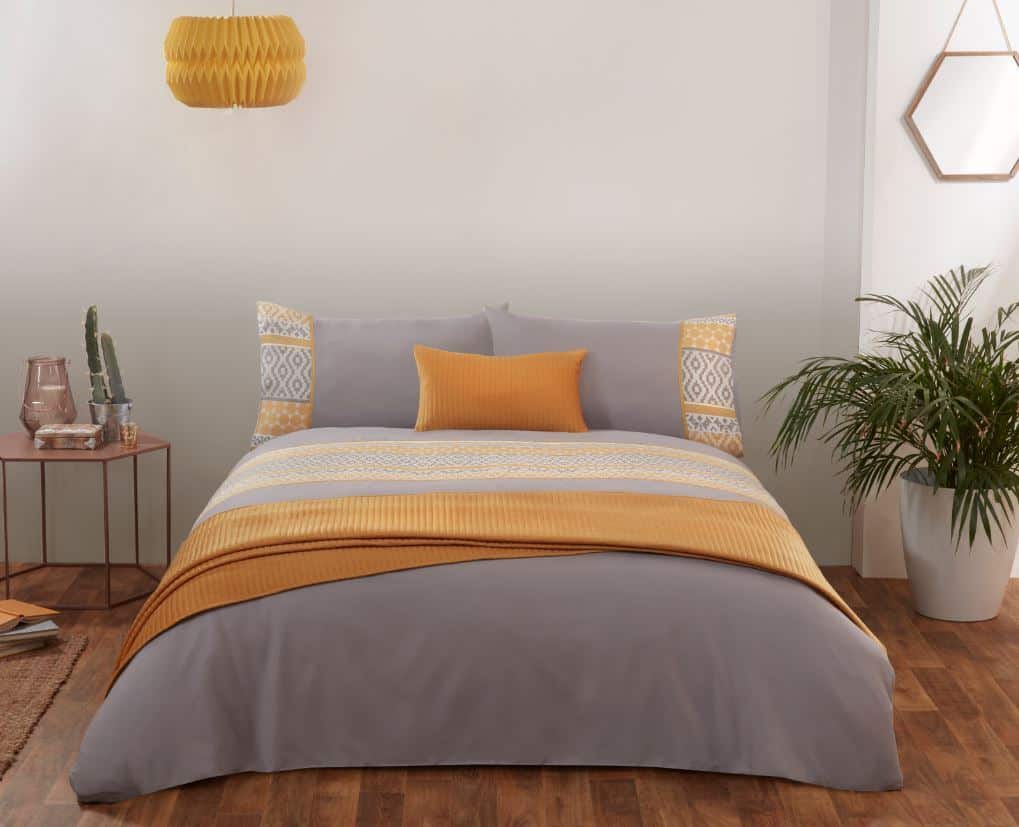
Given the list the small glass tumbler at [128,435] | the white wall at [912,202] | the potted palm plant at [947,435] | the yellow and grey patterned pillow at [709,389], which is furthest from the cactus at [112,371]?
the white wall at [912,202]

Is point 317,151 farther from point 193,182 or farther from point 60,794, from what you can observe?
point 60,794

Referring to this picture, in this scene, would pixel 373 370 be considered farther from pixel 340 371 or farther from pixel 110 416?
pixel 110 416

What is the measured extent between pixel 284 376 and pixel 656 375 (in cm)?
122

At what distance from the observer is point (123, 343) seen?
4559mm

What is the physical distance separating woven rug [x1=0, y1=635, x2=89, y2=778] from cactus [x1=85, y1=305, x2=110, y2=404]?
0.85 m

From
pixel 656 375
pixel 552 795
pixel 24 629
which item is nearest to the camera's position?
pixel 552 795

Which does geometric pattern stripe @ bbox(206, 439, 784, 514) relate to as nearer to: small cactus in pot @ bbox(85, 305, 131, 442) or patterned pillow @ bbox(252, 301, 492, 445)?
patterned pillow @ bbox(252, 301, 492, 445)

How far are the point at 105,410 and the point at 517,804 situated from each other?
2163mm

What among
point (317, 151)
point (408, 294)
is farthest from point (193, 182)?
point (408, 294)

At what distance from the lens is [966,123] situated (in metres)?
4.18

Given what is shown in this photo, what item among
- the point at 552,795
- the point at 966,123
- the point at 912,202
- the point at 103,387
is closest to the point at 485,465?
the point at 552,795

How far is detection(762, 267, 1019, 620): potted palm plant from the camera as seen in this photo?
3689 millimetres

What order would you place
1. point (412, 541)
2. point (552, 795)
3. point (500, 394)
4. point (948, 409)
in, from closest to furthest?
1. point (552, 795)
2. point (412, 541)
3. point (948, 409)
4. point (500, 394)

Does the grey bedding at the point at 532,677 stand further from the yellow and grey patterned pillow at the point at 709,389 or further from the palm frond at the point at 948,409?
the yellow and grey patterned pillow at the point at 709,389
